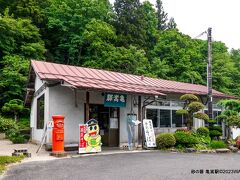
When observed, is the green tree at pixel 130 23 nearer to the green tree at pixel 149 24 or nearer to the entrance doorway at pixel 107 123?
the green tree at pixel 149 24

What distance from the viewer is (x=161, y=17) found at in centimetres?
4791

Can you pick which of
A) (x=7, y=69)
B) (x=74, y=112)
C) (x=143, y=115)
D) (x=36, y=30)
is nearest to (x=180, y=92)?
(x=143, y=115)

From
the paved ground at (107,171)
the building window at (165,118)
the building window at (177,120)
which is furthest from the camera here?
the building window at (177,120)

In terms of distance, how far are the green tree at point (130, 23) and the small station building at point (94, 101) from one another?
16.5 meters

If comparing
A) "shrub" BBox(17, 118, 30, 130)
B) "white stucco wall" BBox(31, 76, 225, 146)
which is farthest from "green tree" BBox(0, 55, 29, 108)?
"white stucco wall" BBox(31, 76, 225, 146)

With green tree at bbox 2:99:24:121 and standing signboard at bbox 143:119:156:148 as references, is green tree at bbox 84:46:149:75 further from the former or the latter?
standing signboard at bbox 143:119:156:148

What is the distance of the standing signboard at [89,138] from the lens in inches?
464

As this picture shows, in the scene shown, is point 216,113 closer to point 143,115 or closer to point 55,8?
point 143,115

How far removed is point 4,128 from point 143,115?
440 inches

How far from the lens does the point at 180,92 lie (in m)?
18.4

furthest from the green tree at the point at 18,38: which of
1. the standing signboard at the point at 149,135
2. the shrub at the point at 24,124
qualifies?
the standing signboard at the point at 149,135

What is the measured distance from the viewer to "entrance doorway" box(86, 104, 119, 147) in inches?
585

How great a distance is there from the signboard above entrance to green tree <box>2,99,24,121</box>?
11.7m

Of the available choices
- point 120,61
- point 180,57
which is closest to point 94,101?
point 120,61
